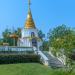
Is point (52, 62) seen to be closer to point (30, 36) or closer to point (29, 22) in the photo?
point (30, 36)

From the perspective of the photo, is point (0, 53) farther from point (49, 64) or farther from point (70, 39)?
point (70, 39)

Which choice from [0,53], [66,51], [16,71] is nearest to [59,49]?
[66,51]

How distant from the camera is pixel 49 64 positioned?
33500 mm

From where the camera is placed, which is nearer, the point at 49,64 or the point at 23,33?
the point at 49,64

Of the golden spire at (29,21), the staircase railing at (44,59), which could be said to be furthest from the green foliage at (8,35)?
the staircase railing at (44,59)

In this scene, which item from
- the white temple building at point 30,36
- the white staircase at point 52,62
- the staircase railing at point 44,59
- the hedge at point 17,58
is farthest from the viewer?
the white temple building at point 30,36

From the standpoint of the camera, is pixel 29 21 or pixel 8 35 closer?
pixel 29 21

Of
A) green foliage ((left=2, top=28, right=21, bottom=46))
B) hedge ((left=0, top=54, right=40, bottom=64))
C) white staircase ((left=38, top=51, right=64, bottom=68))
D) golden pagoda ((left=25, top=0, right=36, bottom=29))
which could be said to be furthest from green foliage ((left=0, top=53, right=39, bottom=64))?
green foliage ((left=2, top=28, right=21, bottom=46))

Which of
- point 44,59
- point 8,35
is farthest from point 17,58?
point 8,35

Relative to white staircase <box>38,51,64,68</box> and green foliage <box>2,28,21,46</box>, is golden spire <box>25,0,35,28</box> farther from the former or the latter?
white staircase <box>38,51,64,68</box>

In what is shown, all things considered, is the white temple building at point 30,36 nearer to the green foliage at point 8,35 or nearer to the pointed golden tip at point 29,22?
the pointed golden tip at point 29,22

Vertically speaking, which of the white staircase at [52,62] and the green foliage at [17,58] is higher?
the green foliage at [17,58]

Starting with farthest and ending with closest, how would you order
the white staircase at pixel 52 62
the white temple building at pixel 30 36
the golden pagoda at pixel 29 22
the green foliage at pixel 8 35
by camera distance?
the green foliage at pixel 8 35 < the golden pagoda at pixel 29 22 < the white temple building at pixel 30 36 < the white staircase at pixel 52 62

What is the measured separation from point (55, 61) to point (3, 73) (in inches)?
433
